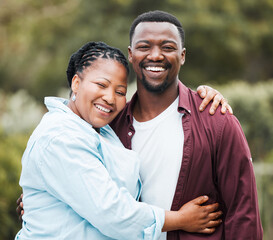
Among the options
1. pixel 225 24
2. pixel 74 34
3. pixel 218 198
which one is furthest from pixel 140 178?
pixel 74 34

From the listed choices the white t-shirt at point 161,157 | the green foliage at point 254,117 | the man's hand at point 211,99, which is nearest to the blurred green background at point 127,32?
the green foliage at point 254,117

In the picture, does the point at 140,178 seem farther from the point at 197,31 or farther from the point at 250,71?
the point at 250,71

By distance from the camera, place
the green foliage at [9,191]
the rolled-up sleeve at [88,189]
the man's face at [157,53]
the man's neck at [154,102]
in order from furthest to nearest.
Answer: the green foliage at [9,191] < the man's neck at [154,102] < the man's face at [157,53] < the rolled-up sleeve at [88,189]

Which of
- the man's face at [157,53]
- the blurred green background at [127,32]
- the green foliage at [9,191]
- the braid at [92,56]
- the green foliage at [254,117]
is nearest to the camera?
the braid at [92,56]

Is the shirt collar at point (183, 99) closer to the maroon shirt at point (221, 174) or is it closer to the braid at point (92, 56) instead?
the maroon shirt at point (221, 174)

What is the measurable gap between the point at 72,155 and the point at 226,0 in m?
15.6

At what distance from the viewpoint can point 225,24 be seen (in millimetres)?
16891

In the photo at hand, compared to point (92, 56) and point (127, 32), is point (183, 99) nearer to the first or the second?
point (92, 56)

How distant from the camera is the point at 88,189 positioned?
7.91ft

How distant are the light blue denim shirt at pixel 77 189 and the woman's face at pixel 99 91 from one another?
0.14 meters

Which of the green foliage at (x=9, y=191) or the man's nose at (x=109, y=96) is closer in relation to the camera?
the man's nose at (x=109, y=96)

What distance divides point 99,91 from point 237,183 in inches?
41.8

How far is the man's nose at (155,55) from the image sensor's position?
3.07 meters

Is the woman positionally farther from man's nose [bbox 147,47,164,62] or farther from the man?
man's nose [bbox 147,47,164,62]
